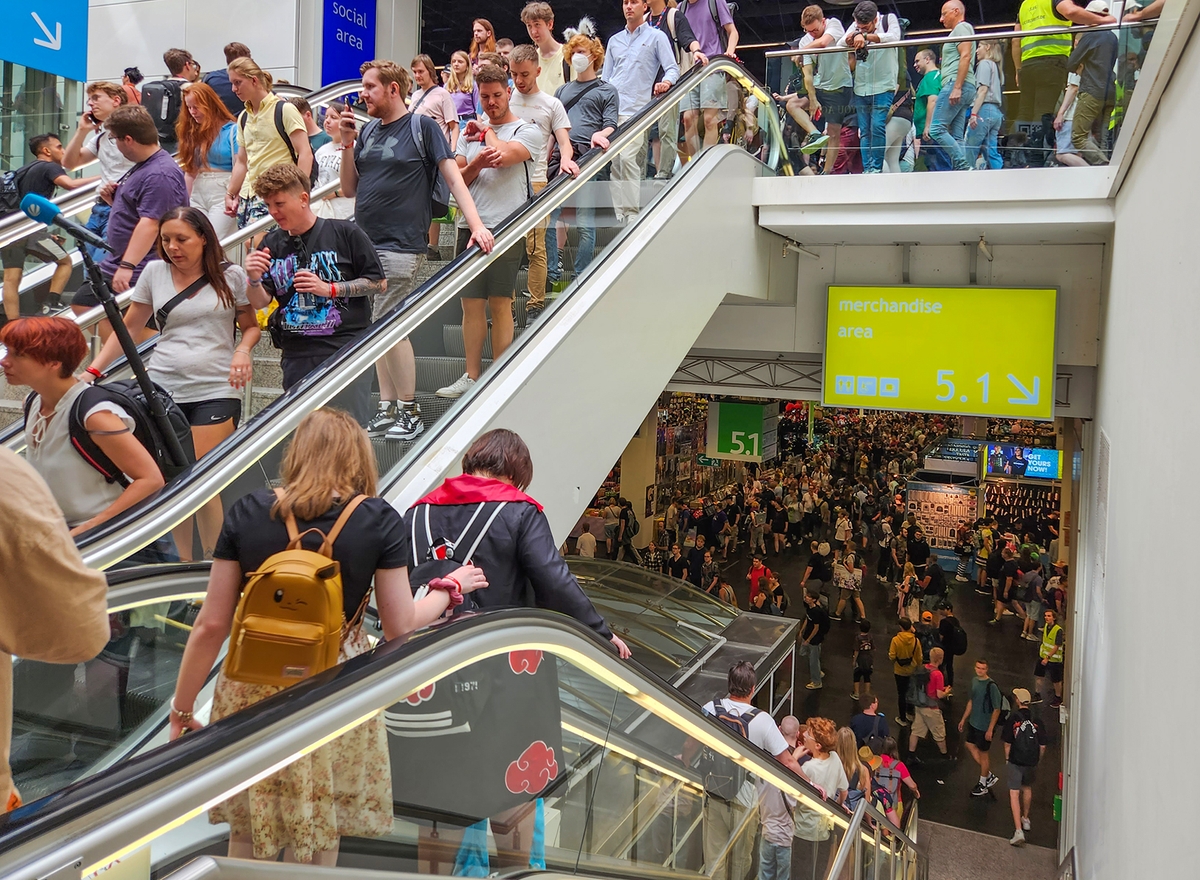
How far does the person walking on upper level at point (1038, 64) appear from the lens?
6812mm

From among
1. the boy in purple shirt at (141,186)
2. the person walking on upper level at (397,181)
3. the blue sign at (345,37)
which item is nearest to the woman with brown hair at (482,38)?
the person walking on upper level at (397,181)

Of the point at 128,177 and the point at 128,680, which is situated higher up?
the point at 128,177

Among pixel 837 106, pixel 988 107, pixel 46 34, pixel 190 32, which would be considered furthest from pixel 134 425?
pixel 190 32

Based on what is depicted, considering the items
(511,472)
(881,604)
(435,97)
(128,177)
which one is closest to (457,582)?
(511,472)

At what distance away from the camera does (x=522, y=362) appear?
4.70 meters

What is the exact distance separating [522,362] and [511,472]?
1.88m

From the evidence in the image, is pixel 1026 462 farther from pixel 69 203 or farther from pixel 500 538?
pixel 500 538

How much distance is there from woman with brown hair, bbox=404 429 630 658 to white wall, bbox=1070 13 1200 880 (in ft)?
5.08

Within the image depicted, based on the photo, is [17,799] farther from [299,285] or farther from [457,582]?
[299,285]

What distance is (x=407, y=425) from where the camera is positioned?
13.4 feet

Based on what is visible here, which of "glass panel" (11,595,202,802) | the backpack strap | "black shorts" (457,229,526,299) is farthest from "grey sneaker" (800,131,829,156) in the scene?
"glass panel" (11,595,202,802)

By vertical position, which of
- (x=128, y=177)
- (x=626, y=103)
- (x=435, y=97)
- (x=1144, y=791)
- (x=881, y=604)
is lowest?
(x=881, y=604)

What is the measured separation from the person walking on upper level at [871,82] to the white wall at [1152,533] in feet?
8.39

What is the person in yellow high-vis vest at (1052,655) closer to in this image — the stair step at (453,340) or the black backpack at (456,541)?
the stair step at (453,340)
